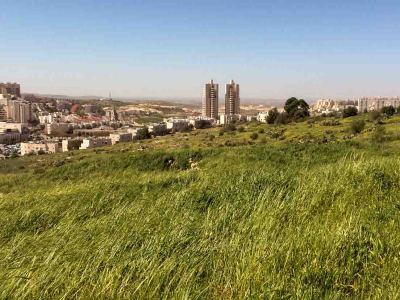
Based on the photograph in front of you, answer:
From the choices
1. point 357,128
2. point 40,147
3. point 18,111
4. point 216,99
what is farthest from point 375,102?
point 18,111

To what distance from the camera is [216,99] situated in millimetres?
168875

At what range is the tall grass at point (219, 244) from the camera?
2402mm

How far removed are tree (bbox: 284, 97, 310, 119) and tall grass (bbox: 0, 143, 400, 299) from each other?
177 feet

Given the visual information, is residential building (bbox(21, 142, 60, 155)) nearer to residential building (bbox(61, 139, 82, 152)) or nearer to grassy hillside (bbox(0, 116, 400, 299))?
residential building (bbox(61, 139, 82, 152))

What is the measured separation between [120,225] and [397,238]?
241cm

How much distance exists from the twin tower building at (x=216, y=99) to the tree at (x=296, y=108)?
294 feet

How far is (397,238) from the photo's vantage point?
2902 millimetres

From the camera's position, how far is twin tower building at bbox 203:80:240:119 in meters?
156

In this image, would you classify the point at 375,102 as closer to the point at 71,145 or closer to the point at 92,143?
the point at 92,143

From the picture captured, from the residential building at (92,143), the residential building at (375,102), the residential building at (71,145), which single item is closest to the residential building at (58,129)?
the residential building at (71,145)

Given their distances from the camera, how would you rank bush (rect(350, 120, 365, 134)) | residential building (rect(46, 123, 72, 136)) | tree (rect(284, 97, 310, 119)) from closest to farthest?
bush (rect(350, 120, 365, 134)) → tree (rect(284, 97, 310, 119)) → residential building (rect(46, 123, 72, 136))

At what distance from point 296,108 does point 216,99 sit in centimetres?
10910

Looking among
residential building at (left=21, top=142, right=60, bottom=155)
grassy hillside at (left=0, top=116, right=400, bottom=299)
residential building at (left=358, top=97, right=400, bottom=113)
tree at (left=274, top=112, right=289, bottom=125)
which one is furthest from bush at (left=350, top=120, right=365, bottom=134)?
residential building at (left=358, top=97, right=400, bottom=113)

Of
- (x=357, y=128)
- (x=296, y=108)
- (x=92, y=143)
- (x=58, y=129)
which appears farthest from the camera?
(x=58, y=129)
